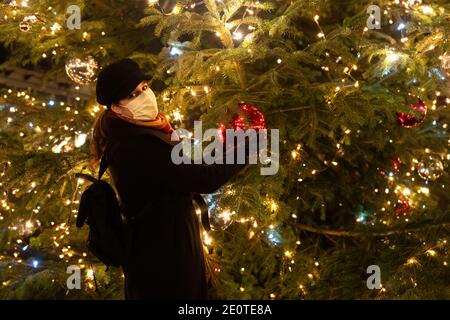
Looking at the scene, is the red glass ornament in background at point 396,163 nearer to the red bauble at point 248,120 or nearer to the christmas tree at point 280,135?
the christmas tree at point 280,135

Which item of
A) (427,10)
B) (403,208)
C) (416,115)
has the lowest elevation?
(403,208)

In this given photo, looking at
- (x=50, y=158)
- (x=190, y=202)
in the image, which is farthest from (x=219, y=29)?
(x=50, y=158)

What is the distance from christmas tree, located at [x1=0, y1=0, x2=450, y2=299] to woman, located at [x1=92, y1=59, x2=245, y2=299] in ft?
1.29

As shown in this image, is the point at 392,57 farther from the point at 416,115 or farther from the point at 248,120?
the point at 248,120

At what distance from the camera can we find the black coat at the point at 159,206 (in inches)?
80.1

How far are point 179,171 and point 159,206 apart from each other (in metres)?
0.21

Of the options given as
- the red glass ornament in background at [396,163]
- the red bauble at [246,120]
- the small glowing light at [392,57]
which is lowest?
the red bauble at [246,120]

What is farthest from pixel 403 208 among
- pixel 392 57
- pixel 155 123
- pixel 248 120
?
pixel 155 123

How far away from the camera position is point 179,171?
2.01 metres

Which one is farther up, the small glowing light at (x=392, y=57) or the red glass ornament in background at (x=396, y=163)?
the small glowing light at (x=392, y=57)

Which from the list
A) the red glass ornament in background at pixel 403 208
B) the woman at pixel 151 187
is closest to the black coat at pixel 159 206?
the woman at pixel 151 187

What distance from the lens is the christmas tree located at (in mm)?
2695

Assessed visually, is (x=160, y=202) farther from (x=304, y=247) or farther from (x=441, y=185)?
(x=441, y=185)

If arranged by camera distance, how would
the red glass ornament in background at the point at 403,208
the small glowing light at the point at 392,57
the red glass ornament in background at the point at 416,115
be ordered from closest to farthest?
1. the small glowing light at the point at 392,57
2. the red glass ornament in background at the point at 416,115
3. the red glass ornament in background at the point at 403,208
